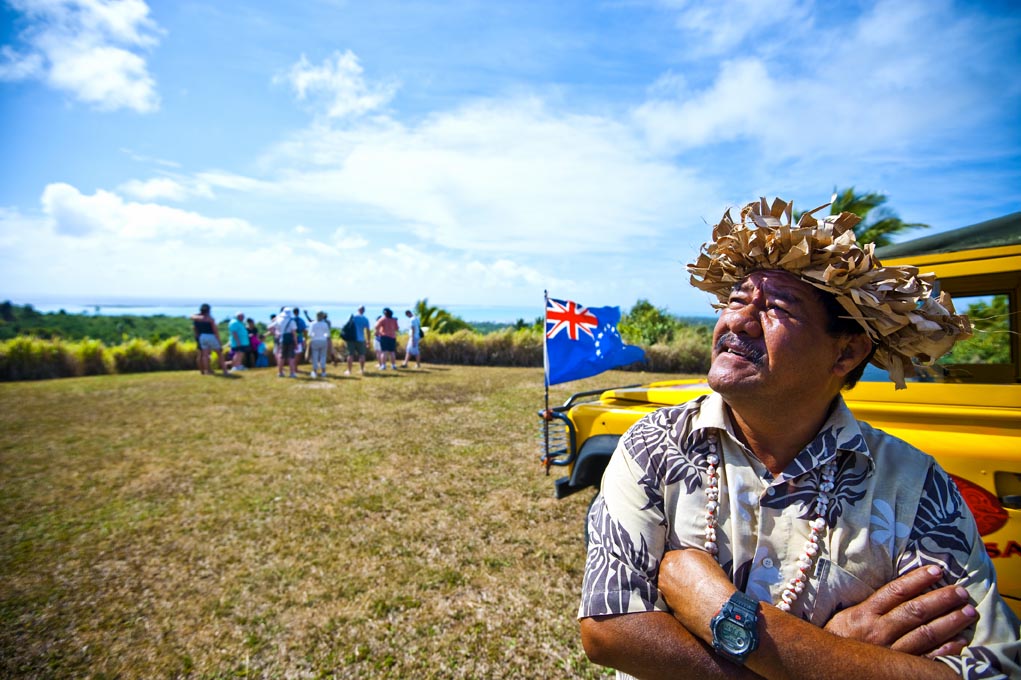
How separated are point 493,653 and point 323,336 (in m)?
12.8

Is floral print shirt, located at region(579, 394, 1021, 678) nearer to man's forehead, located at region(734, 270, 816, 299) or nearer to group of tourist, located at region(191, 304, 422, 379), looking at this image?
man's forehead, located at region(734, 270, 816, 299)

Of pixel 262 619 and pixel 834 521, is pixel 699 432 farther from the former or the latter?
pixel 262 619

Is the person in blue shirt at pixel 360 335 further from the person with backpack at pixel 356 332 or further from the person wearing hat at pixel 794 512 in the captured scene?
the person wearing hat at pixel 794 512

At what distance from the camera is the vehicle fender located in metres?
3.25

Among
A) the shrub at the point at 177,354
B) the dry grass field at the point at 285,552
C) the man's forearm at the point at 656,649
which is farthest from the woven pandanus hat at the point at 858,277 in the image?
the shrub at the point at 177,354

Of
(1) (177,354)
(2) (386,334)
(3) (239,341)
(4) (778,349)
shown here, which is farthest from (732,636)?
(1) (177,354)

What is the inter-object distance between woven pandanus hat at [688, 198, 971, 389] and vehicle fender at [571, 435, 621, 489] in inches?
73.3

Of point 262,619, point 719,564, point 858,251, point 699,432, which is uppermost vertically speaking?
point 858,251

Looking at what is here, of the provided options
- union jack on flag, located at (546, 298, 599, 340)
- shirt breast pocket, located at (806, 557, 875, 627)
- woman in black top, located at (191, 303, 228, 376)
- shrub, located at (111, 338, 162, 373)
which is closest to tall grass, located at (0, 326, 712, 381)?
shrub, located at (111, 338, 162, 373)

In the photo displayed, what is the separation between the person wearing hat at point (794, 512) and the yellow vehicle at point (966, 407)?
25.5 inches

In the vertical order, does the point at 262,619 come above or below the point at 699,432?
below

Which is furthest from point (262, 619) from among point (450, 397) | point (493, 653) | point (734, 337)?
point (450, 397)

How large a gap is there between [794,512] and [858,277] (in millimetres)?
657

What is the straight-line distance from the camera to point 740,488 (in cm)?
142
